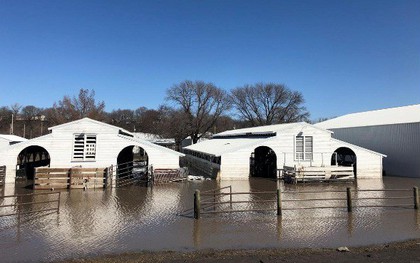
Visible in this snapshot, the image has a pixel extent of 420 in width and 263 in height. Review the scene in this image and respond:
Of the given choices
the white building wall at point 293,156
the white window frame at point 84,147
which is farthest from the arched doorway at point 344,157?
the white window frame at point 84,147

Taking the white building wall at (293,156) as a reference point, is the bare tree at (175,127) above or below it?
above

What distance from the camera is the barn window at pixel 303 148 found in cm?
2759

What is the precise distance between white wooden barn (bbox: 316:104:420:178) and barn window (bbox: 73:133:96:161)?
86.1 feet

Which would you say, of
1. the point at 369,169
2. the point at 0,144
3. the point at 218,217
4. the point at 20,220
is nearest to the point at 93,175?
the point at 20,220

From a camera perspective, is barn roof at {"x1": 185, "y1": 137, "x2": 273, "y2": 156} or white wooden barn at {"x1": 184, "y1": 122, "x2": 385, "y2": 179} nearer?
white wooden barn at {"x1": 184, "y1": 122, "x2": 385, "y2": 179}

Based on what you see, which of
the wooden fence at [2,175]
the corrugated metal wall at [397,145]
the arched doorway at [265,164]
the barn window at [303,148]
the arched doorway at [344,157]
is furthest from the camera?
the arched doorway at [344,157]

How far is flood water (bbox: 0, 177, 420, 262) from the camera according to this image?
9.47m

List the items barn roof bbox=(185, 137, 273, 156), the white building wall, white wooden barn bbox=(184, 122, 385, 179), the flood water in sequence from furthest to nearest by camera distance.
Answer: barn roof bbox=(185, 137, 273, 156) < white wooden barn bbox=(184, 122, 385, 179) < the white building wall < the flood water

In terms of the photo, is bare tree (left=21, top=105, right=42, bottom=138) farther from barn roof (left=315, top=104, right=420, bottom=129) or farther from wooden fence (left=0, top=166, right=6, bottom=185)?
barn roof (left=315, top=104, right=420, bottom=129)

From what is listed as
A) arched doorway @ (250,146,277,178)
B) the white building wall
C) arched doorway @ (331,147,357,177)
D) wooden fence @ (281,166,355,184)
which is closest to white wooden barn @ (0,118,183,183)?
the white building wall

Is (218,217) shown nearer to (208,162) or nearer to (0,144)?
(208,162)

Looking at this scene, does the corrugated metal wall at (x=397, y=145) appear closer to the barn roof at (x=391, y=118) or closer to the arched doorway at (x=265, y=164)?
the barn roof at (x=391, y=118)

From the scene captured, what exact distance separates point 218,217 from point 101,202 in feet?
21.0

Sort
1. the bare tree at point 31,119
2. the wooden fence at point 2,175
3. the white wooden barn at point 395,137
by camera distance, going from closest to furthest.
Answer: the wooden fence at point 2,175 < the white wooden barn at point 395,137 < the bare tree at point 31,119
